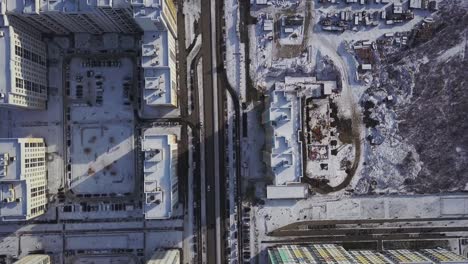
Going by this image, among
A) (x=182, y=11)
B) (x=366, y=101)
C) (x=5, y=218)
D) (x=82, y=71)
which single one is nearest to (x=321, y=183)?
(x=366, y=101)

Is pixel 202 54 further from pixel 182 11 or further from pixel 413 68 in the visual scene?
pixel 413 68

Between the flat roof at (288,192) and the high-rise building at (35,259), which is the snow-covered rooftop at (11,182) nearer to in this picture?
the high-rise building at (35,259)

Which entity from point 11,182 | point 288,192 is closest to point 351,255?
point 288,192

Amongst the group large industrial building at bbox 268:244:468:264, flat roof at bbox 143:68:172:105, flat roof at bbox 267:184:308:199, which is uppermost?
flat roof at bbox 143:68:172:105

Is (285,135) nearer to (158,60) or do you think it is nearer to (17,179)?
(158,60)

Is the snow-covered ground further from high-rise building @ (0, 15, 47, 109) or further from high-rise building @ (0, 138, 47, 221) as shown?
high-rise building @ (0, 138, 47, 221)

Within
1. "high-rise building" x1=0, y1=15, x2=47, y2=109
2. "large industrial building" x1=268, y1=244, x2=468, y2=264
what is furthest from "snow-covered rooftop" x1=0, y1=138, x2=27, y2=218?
"large industrial building" x1=268, y1=244, x2=468, y2=264

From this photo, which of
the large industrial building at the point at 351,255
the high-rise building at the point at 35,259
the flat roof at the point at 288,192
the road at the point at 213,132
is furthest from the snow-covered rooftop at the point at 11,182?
A: the large industrial building at the point at 351,255
